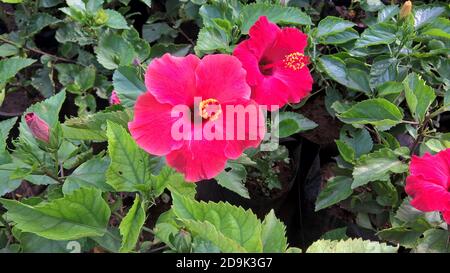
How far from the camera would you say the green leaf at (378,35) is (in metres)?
1.19

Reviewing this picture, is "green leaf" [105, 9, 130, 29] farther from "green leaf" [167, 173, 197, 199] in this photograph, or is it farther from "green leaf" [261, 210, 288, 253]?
"green leaf" [261, 210, 288, 253]

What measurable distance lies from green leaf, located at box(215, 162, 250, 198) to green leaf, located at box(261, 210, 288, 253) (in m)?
0.27

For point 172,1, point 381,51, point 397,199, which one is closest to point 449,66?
point 381,51

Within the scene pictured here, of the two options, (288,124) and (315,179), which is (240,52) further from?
(315,179)

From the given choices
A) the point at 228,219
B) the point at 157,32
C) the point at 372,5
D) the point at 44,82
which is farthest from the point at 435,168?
the point at 44,82

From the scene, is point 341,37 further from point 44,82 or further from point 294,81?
point 44,82

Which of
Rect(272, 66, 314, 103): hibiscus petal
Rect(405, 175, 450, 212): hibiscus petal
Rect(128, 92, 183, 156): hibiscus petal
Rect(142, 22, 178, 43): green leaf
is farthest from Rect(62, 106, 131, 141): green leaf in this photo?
Rect(142, 22, 178, 43): green leaf

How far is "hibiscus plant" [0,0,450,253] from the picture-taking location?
72 centimetres

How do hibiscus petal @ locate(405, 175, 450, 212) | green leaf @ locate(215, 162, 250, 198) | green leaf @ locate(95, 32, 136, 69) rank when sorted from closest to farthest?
hibiscus petal @ locate(405, 175, 450, 212) → green leaf @ locate(215, 162, 250, 198) → green leaf @ locate(95, 32, 136, 69)

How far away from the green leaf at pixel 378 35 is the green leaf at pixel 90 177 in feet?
2.34

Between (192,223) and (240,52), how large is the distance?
0.46m

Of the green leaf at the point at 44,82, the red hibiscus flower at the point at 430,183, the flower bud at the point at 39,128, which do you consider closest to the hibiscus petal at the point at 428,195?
the red hibiscus flower at the point at 430,183

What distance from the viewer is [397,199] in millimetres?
1139

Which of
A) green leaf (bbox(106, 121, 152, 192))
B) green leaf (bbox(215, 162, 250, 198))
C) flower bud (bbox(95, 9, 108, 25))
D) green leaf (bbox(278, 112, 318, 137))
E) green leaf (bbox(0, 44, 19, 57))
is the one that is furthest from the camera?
green leaf (bbox(0, 44, 19, 57))
